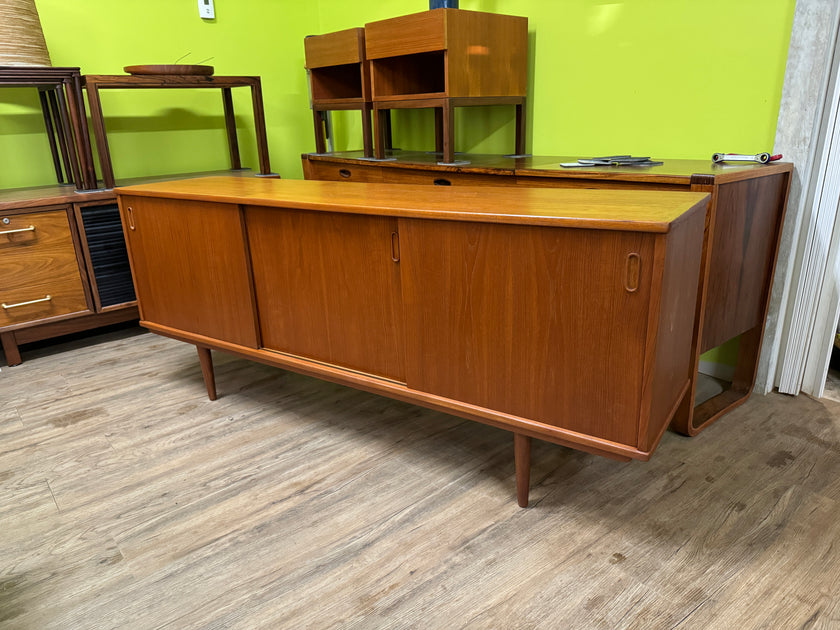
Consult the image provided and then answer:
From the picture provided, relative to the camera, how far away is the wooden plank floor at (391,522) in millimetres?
1159

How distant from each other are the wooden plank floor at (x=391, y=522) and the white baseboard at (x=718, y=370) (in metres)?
0.17

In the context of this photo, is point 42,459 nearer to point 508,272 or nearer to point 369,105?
point 508,272

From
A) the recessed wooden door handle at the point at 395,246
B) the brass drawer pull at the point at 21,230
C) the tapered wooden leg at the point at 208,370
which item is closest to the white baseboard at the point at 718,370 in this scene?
the recessed wooden door handle at the point at 395,246

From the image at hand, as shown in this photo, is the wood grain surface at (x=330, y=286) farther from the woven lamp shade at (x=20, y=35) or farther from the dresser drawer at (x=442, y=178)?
the woven lamp shade at (x=20, y=35)

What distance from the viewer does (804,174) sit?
1780 millimetres

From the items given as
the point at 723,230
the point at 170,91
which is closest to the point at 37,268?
the point at 170,91

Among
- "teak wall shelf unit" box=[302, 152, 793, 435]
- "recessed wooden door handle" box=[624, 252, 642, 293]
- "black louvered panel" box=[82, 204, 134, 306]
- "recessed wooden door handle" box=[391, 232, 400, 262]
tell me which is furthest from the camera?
"black louvered panel" box=[82, 204, 134, 306]

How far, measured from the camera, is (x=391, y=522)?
1.40 m

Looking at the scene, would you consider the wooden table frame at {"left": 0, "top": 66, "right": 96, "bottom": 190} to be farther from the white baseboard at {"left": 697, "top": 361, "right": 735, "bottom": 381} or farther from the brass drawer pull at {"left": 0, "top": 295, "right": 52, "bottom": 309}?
the white baseboard at {"left": 697, "top": 361, "right": 735, "bottom": 381}

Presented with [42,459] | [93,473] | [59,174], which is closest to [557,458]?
[93,473]

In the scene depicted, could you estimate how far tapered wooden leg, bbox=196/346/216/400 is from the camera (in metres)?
1.97

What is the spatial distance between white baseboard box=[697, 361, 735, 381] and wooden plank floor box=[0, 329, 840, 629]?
0.55 feet

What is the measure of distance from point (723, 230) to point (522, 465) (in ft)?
2.67

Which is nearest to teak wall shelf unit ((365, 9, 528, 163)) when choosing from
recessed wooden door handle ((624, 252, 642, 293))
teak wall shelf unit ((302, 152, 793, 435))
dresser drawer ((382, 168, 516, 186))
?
dresser drawer ((382, 168, 516, 186))
